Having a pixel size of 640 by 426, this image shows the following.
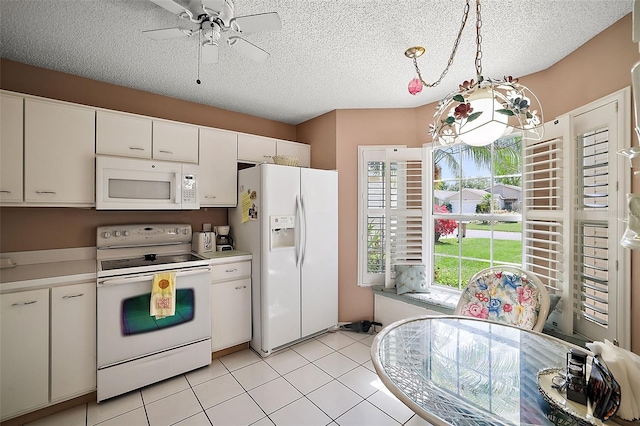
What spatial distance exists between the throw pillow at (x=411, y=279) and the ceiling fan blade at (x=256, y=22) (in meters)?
2.55

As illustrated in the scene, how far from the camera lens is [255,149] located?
3.17 metres

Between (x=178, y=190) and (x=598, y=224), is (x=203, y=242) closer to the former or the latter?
(x=178, y=190)

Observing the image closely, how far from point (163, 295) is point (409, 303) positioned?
231 centimetres

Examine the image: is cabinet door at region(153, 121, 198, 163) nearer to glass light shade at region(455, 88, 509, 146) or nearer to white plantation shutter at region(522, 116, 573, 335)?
glass light shade at region(455, 88, 509, 146)

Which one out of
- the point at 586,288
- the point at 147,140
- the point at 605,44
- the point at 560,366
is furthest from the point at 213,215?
the point at 605,44

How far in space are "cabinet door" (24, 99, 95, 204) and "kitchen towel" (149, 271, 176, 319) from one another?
2.84 ft

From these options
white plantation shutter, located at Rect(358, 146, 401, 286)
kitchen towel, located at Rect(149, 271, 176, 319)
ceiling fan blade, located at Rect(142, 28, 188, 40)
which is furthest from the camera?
white plantation shutter, located at Rect(358, 146, 401, 286)

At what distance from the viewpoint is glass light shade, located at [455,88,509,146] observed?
1.12 meters

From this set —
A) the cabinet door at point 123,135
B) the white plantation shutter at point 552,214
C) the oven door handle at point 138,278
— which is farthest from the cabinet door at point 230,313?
the white plantation shutter at point 552,214

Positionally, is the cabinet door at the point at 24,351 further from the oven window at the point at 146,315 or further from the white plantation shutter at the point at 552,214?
the white plantation shutter at the point at 552,214

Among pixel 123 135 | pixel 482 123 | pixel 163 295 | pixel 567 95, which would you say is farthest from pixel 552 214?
pixel 123 135

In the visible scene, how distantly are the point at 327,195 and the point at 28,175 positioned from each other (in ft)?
8.09

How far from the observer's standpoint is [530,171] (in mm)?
2299

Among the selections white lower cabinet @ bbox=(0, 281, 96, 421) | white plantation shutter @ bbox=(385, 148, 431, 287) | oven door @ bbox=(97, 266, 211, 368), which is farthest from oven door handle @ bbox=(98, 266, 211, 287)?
white plantation shutter @ bbox=(385, 148, 431, 287)
